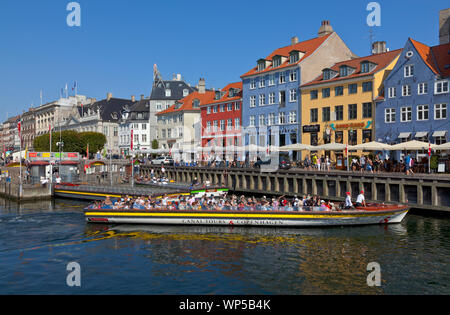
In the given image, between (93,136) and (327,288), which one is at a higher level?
(93,136)

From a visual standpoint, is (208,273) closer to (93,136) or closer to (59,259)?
(59,259)

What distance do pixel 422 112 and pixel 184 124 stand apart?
2095 inches

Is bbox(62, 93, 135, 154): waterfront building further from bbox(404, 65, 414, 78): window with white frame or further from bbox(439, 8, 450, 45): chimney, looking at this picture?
bbox(439, 8, 450, 45): chimney

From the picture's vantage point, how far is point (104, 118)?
366 ft

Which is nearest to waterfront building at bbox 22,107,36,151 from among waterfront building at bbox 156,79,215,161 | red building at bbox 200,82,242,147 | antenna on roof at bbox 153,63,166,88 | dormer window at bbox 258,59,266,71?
antenna on roof at bbox 153,63,166,88

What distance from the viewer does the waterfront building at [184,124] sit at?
8438 centimetres

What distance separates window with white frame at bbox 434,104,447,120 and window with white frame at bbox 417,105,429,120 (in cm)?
98

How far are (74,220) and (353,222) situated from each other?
72.9 feet

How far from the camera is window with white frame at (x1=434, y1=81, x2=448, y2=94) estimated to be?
140 feet

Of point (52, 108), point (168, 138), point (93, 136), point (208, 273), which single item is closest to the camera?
point (208, 273)

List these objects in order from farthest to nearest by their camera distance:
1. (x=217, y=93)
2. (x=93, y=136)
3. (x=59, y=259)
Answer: (x=93, y=136)
(x=217, y=93)
(x=59, y=259)
